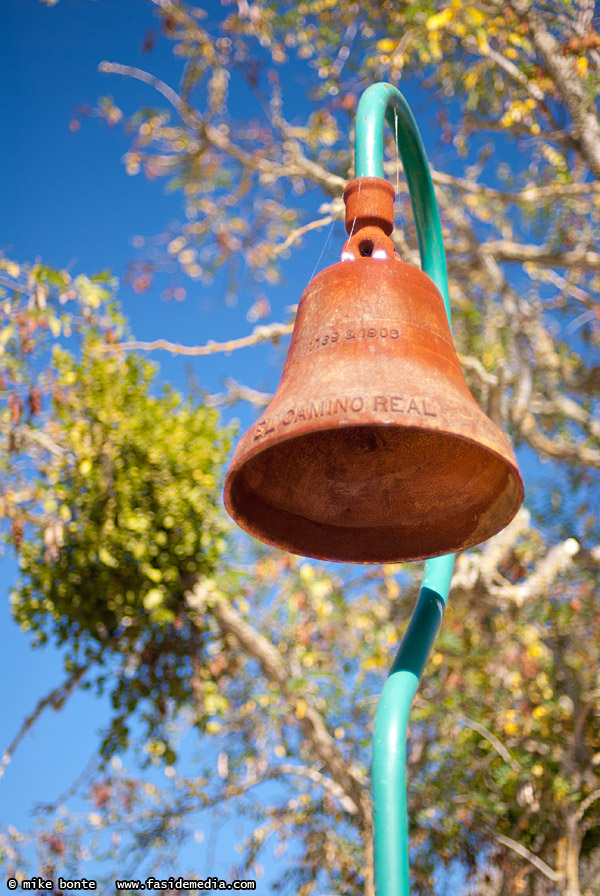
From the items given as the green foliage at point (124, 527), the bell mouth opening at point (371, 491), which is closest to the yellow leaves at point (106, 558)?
the green foliage at point (124, 527)

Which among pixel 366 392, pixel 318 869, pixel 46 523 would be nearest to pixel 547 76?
pixel 46 523

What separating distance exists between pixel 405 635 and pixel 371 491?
34 centimetres

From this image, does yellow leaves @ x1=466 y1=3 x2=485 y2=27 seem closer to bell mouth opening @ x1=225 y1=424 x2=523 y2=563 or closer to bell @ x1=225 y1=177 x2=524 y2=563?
bell @ x1=225 y1=177 x2=524 y2=563

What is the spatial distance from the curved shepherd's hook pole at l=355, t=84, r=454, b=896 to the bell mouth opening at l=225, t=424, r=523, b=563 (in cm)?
9

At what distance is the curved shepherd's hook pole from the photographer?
4.64 ft

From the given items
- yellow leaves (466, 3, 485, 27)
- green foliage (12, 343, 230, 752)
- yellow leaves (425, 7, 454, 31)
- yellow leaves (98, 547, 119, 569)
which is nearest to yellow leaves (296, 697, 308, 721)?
green foliage (12, 343, 230, 752)

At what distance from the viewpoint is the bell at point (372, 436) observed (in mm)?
1438

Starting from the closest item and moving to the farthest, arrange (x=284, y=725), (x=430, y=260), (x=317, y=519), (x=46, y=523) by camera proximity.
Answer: (x=317, y=519) → (x=430, y=260) → (x=46, y=523) → (x=284, y=725)

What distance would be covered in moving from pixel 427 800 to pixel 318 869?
33.8 inches

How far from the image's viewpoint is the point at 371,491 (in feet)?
6.25

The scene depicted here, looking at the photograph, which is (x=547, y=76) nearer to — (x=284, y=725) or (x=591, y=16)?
(x=591, y=16)

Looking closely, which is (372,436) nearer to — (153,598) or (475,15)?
(153,598)

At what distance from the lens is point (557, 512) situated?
20.9 ft

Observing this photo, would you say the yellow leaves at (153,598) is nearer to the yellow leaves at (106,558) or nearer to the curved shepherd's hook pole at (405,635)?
the yellow leaves at (106,558)
